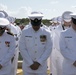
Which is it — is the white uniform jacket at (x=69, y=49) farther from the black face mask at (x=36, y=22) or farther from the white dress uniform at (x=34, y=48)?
the black face mask at (x=36, y=22)

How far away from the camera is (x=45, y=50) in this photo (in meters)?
6.71

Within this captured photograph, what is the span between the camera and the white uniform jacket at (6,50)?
6477 millimetres

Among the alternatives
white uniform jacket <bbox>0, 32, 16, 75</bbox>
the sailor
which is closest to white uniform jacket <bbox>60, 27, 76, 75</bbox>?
Result: the sailor

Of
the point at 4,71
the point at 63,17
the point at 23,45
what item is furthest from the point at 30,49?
the point at 63,17

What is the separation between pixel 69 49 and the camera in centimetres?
652

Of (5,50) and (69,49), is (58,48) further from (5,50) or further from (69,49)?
(5,50)

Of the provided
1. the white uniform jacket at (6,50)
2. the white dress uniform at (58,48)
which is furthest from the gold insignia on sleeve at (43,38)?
the white dress uniform at (58,48)

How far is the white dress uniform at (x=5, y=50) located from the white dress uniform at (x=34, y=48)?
25 centimetres

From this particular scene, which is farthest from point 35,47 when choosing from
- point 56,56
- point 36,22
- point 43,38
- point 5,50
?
point 56,56

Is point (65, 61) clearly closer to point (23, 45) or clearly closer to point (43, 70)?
point (43, 70)

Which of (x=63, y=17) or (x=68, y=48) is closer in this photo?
(x=68, y=48)

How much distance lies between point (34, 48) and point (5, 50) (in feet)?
2.13

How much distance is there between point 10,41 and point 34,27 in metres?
0.62

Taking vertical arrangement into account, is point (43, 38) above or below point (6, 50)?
above
